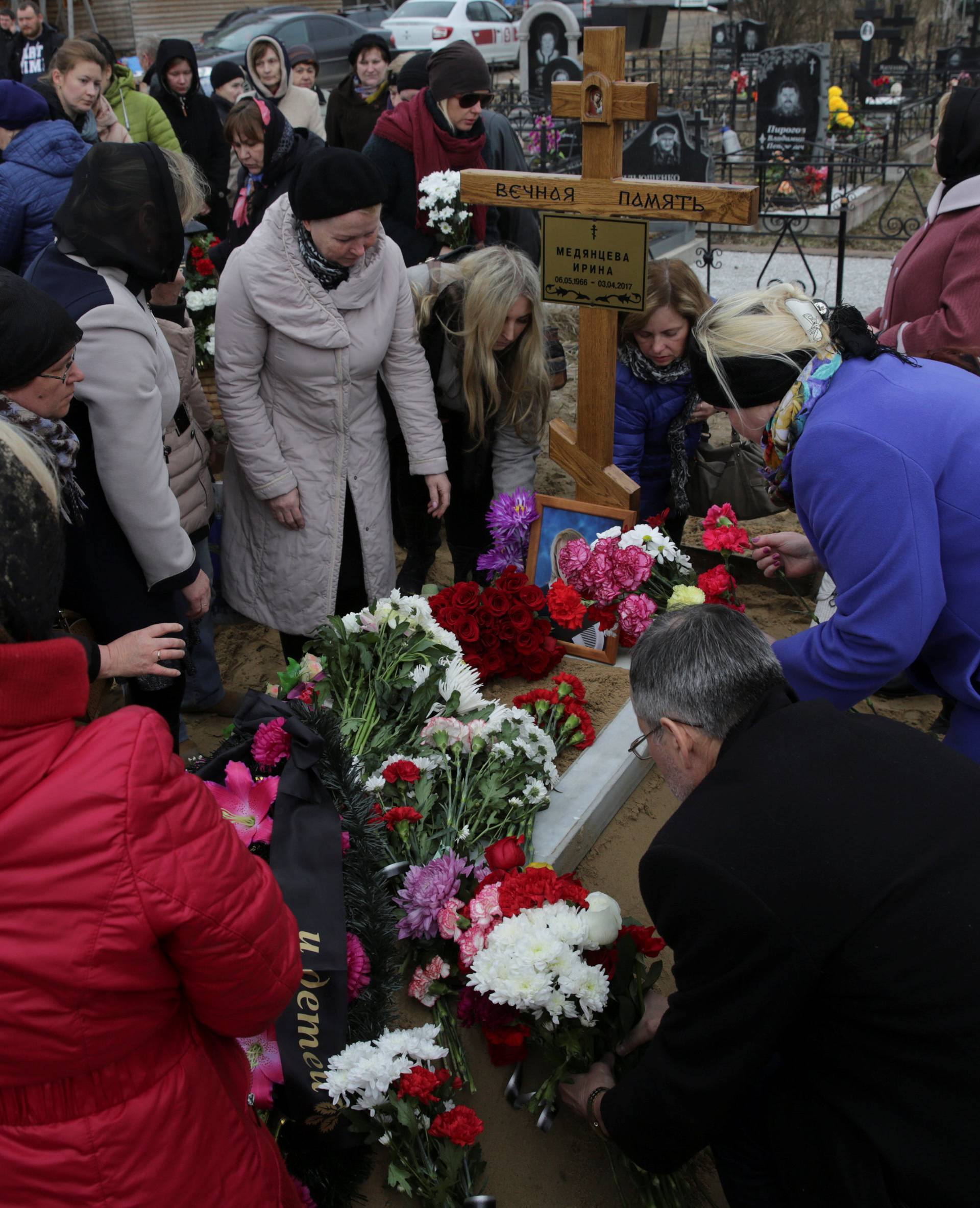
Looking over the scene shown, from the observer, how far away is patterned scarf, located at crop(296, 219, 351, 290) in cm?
303

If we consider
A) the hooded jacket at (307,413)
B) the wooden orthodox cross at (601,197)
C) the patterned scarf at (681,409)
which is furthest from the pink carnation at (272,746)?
the patterned scarf at (681,409)

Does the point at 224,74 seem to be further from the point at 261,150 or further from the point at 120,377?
the point at 120,377

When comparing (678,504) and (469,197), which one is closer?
(469,197)

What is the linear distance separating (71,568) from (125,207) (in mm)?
872

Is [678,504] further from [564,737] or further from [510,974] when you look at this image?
[510,974]

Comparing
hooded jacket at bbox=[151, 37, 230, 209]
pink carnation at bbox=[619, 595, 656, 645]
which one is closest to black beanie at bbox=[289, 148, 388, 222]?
pink carnation at bbox=[619, 595, 656, 645]

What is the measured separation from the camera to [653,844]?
156 cm

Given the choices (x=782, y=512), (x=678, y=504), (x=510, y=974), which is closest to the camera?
(x=510, y=974)

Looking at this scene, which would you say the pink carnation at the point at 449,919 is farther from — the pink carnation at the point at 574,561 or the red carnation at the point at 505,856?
the pink carnation at the point at 574,561

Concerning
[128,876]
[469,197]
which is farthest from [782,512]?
[128,876]

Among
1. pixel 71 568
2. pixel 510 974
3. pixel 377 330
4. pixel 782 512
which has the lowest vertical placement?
pixel 782 512

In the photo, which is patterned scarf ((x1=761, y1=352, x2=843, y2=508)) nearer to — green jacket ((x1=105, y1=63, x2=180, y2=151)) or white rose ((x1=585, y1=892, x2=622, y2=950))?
white rose ((x1=585, y1=892, x2=622, y2=950))

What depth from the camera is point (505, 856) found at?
87.0 inches

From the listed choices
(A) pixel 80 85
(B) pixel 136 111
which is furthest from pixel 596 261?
(B) pixel 136 111
